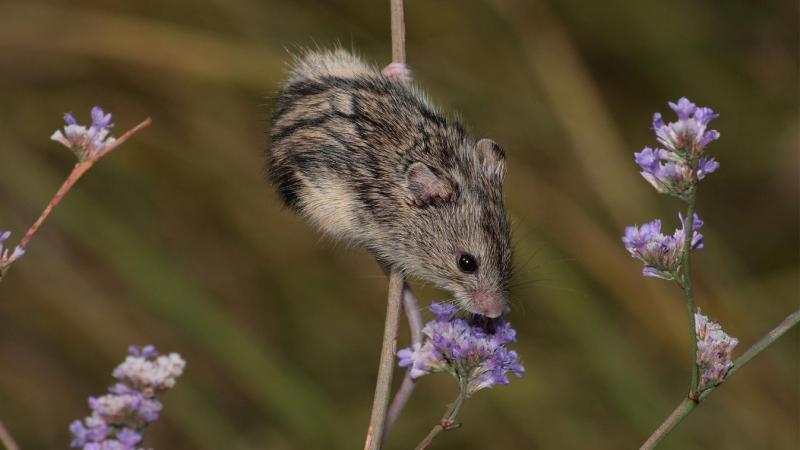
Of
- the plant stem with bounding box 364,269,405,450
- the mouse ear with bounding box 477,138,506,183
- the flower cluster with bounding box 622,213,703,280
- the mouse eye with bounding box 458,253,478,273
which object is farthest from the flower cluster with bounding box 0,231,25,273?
the mouse ear with bounding box 477,138,506,183

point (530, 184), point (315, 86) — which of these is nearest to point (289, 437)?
point (530, 184)

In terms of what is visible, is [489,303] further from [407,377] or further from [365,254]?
[365,254]

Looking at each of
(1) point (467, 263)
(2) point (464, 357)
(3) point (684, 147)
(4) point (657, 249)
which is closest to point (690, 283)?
(4) point (657, 249)

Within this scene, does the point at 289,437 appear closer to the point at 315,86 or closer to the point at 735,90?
the point at 315,86

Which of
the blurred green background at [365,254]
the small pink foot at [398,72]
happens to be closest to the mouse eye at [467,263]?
the small pink foot at [398,72]

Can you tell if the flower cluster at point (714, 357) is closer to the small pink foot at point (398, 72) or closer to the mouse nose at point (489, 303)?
the mouse nose at point (489, 303)
